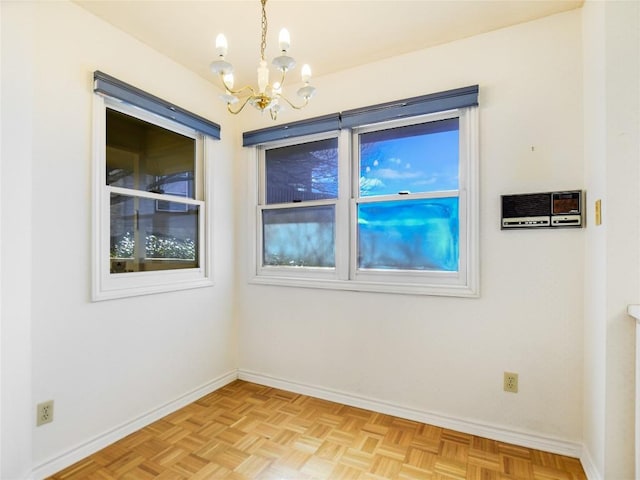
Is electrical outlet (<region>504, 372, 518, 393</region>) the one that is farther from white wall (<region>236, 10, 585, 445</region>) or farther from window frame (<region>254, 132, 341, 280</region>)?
window frame (<region>254, 132, 341, 280</region>)

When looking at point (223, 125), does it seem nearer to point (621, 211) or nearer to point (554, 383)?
point (621, 211)

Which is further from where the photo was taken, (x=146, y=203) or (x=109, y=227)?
(x=146, y=203)

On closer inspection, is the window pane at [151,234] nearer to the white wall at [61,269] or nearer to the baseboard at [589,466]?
the white wall at [61,269]

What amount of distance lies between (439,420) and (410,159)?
1884mm

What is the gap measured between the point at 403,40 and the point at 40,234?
2.54 metres

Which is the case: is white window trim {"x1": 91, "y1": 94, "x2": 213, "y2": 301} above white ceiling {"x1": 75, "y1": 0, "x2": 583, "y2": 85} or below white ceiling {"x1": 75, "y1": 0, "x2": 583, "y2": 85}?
below

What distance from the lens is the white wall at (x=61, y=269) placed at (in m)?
1.61

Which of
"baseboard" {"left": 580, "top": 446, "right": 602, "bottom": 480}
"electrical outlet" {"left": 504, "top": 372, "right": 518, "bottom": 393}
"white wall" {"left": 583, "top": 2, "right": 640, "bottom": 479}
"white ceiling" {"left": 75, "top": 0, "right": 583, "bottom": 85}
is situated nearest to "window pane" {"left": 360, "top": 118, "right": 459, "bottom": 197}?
"white ceiling" {"left": 75, "top": 0, "right": 583, "bottom": 85}

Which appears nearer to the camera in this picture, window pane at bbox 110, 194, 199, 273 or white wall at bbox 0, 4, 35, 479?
white wall at bbox 0, 4, 35, 479

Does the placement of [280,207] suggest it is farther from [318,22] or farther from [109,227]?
[318,22]

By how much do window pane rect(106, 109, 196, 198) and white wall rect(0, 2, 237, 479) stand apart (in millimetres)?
204

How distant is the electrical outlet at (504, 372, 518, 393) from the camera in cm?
207

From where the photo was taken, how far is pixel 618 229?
5.07ft

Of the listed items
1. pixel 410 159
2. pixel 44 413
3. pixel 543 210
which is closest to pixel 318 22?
pixel 410 159
